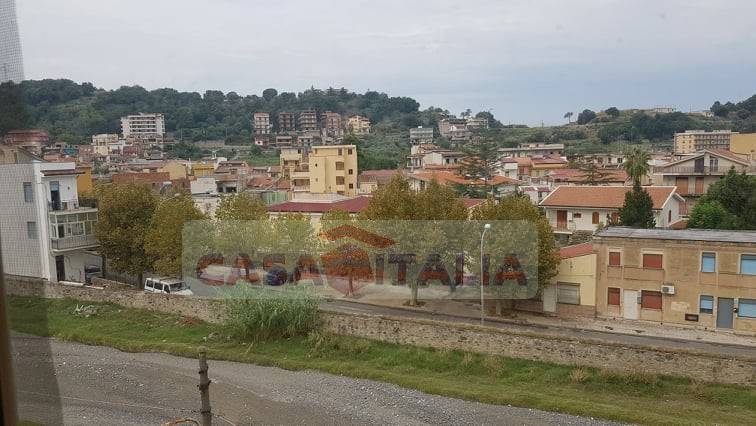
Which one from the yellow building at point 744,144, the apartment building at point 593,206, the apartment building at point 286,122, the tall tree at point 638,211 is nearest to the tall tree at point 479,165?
the apartment building at point 593,206

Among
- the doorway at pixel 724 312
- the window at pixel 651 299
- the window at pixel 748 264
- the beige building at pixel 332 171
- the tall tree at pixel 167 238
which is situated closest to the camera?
the window at pixel 748 264

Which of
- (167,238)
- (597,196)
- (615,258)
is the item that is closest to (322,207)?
(167,238)

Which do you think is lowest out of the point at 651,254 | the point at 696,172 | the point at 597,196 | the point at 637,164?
the point at 651,254

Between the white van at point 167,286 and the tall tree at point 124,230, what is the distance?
95 cm

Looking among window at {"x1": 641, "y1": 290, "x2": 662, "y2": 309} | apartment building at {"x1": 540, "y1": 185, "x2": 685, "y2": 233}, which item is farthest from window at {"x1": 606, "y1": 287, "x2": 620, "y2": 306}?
apartment building at {"x1": 540, "y1": 185, "x2": 685, "y2": 233}

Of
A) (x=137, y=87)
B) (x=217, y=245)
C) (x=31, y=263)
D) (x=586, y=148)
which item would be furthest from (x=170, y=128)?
(x=31, y=263)

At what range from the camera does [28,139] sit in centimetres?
152

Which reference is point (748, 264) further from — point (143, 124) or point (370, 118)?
point (370, 118)

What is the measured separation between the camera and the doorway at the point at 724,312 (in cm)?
1379

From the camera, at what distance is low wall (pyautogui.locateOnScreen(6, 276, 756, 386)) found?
33.3 feet

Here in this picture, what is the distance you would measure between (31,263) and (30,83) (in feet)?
1.96

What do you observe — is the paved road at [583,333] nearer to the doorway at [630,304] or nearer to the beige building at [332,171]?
the doorway at [630,304]

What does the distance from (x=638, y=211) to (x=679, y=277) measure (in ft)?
17.5

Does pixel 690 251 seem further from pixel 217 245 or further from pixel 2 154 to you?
pixel 2 154
